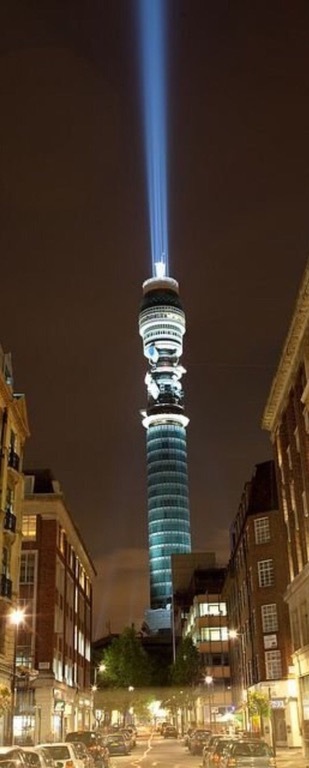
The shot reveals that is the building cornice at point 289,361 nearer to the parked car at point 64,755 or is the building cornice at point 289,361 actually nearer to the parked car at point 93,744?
the parked car at point 93,744

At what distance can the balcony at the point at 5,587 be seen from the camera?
165 feet

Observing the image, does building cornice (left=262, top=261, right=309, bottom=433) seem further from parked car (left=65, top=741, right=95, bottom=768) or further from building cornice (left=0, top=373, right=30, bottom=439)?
parked car (left=65, top=741, right=95, bottom=768)

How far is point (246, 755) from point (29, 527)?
55.0 meters

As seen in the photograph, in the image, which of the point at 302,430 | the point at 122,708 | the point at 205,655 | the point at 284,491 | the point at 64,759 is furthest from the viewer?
the point at 205,655

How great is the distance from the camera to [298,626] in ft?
178

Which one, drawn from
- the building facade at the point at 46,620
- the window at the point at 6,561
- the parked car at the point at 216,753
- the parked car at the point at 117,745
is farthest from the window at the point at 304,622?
the building facade at the point at 46,620

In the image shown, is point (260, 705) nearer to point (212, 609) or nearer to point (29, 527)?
point (29, 527)

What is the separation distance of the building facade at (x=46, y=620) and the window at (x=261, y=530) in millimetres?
19702

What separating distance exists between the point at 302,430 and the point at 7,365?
70.2 feet

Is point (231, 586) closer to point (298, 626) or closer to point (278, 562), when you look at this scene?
point (278, 562)

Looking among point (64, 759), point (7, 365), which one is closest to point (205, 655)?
point (7, 365)

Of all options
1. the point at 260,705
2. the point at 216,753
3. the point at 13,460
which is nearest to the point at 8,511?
the point at 13,460

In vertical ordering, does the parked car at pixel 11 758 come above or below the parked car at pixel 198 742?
above

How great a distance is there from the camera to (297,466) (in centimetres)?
5362
